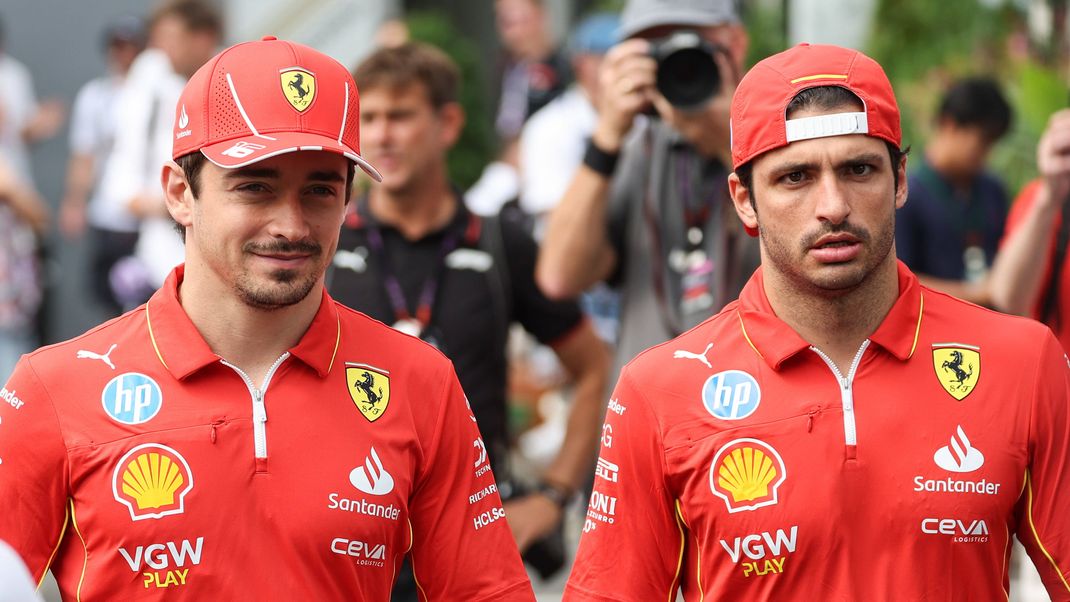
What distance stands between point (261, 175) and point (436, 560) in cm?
93

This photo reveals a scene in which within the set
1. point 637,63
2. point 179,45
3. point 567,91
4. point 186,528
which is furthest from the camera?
point 567,91

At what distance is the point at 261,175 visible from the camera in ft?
12.5

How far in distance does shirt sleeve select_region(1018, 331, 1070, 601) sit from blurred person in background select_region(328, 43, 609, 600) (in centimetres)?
207

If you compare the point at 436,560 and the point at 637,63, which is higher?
the point at 637,63

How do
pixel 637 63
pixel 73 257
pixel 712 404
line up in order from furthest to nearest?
pixel 73 257 → pixel 637 63 → pixel 712 404

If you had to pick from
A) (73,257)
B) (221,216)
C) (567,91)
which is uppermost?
(221,216)

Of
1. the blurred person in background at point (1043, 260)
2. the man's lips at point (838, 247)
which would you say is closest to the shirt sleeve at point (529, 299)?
the blurred person in background at point (1043, 260)

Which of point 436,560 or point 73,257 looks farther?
point 73,257

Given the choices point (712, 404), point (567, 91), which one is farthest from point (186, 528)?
point (567, 91)

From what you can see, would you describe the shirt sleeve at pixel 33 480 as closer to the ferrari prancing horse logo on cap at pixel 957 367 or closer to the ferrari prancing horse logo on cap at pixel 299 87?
the ferrari prancing horse logo on cap at pixel 299 87

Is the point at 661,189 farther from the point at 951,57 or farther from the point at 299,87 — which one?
the point at 951,57

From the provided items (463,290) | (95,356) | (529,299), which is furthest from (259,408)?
(529,299)

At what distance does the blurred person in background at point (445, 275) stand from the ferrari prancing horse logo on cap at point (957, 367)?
6.46 feet

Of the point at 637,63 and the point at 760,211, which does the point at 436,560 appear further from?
the point at 637,63
